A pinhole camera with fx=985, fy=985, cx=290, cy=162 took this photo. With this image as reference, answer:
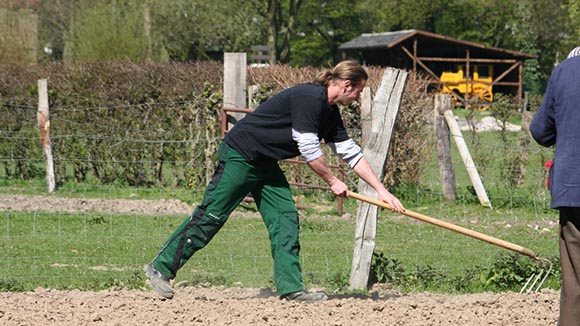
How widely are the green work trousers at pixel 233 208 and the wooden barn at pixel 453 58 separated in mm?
34483

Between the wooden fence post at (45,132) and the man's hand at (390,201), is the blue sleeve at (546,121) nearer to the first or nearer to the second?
the man's hand at (390,201)

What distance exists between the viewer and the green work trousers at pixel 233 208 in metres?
7.04

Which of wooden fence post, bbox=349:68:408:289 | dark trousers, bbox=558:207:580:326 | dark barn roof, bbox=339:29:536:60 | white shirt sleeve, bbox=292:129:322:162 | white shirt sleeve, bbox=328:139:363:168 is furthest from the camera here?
dark barn roof, bbox=339:29:536:60

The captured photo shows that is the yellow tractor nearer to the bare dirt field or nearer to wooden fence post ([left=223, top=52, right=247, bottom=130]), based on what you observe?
wooden fence post ([left=223, top=52, right=247, bottom=130])

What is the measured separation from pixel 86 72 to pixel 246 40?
2984 cm

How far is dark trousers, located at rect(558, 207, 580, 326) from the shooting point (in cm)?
570

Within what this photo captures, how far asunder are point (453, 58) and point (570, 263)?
38.9 metres

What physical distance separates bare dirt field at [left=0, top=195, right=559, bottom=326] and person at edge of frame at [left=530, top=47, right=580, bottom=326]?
1149 mm

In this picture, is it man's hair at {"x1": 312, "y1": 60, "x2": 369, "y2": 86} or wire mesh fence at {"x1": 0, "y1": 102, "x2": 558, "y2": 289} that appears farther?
wire mesh fence at {"x1": 0, "y1": 102, "x2": 558, "y2": 289}

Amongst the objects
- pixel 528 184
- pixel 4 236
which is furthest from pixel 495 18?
pixel 4 236

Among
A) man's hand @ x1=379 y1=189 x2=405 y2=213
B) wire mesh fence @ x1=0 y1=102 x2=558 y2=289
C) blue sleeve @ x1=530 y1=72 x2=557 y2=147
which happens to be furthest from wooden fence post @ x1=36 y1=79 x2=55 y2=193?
blue sleeve @ x1=530 y1=72 x2=557 y2=147

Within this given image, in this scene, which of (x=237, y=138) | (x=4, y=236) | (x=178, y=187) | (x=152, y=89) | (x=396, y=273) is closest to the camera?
(x=237, y=138)

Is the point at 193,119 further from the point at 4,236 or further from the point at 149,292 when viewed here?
the point at 149,292

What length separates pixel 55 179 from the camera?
14922 millimetres
